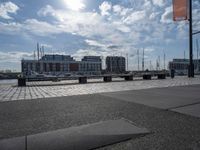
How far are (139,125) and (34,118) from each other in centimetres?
284

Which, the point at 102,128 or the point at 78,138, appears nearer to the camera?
the point at 78,138

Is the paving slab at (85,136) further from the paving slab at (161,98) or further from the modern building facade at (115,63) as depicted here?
the modern building facade at (115,63)

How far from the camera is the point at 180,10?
23.0 m

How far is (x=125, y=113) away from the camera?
5.76 meters

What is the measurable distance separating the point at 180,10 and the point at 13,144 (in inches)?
956

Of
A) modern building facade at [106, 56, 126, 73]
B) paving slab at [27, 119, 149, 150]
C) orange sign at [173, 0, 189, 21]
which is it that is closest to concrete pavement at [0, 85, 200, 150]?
paving slab at [27, 119, 149, 150]

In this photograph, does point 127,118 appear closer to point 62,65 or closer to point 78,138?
point 78,138

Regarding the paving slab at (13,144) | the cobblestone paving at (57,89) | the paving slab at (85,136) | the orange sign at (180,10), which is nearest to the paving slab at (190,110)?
the paving slab at (85,136)

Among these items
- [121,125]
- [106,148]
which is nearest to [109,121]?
[121,125]

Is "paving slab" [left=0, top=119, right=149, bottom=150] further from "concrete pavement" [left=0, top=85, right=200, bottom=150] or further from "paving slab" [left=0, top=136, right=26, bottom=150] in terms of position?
"concrete pavement" [left=0, top=85, right=200, bottom=150]

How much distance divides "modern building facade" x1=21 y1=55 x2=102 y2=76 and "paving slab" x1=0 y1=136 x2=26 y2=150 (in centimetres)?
7551

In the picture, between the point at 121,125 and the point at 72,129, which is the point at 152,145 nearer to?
the point at 121,125

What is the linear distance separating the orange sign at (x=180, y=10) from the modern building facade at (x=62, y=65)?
187 feet

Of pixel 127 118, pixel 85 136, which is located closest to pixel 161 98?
pixel 127 118
